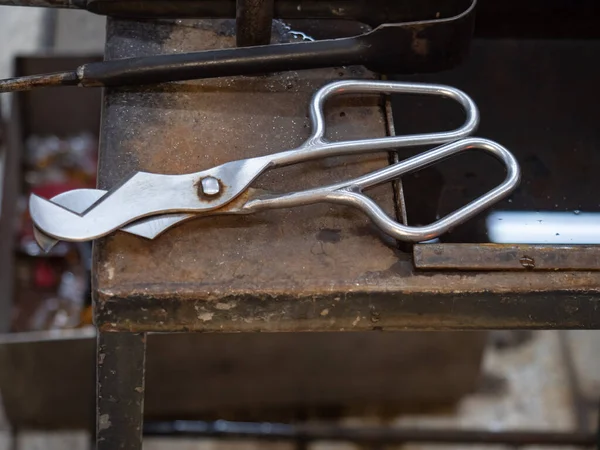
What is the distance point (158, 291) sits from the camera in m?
0.65

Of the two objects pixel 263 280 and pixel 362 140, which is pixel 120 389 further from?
pixel 362 140

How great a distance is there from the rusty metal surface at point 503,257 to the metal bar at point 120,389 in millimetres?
267

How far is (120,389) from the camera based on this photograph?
2.31 ft

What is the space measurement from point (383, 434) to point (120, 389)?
0.79 m

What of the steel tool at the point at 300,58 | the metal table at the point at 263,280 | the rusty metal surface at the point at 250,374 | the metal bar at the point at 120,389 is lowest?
the rusty metal surface at the point at 250,374

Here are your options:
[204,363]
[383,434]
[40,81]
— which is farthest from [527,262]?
[204,363]

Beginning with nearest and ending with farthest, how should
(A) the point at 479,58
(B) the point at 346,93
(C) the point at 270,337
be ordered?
(B) the point at 346,93
(A) the point at 479,58
(C) the point at 270,337

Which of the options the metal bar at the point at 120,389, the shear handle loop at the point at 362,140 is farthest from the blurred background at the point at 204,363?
the shear handle loop at the point at 362,140

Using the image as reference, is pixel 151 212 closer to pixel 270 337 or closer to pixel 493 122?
pixel 493 122

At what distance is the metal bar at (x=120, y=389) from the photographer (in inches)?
26.9

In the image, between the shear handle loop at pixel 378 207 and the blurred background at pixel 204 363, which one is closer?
the shear handle loop at pixel 378 207

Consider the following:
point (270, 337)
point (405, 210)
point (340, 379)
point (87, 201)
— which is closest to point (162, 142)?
point (87, 201)

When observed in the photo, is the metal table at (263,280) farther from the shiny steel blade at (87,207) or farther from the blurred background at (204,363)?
the blurred background at (204,363)

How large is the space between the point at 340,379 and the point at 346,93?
3.02 feet
